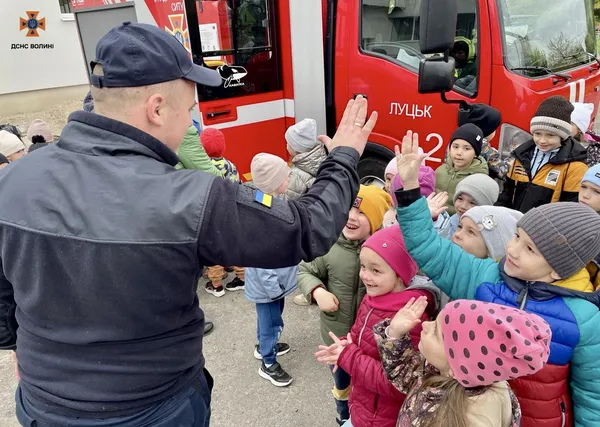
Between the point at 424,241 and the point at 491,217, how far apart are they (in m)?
0.43

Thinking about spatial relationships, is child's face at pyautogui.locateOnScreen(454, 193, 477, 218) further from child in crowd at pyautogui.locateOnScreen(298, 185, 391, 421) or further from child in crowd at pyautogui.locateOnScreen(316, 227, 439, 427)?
child in crowd at pyautogui.locateOnScreen(316, 227, 439, 427)

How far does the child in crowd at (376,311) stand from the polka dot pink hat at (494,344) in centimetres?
55

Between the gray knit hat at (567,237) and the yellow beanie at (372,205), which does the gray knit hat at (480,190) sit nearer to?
the yellow beanie at (372,205)

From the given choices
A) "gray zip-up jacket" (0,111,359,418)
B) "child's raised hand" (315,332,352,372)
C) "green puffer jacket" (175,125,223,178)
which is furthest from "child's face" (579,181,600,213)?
"green puffer jacket" (175,125,223,178)

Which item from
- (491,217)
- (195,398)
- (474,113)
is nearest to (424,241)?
(491,217)

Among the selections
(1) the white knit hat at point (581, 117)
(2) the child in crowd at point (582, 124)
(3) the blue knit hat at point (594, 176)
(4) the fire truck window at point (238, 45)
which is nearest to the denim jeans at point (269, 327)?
(3) the blue knit hat at point (594, 176)

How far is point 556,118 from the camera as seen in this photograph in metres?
2.97

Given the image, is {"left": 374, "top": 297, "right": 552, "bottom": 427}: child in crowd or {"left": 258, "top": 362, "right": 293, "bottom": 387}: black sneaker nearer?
{"left": 374, "top": 297, "right": 552, "bottom": 427}: child in crowd

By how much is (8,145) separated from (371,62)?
3.46 metres

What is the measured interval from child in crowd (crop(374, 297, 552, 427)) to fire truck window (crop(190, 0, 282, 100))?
12.2 ft

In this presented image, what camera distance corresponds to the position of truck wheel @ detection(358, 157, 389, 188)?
456cm

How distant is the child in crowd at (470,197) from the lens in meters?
2.56

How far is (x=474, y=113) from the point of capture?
3527 mm

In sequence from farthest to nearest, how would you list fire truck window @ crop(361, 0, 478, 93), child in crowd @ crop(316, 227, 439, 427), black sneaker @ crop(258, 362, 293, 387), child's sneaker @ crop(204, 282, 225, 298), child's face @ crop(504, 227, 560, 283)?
1. child's sneaker @ crop(204, 282, 225, 298)
2. fire truck window @ crop(361, 0, 478, 93)
3. black sneaker @ crop(258, 362, 293, 387)
4. child in crowd @ crop(316, 227, 439, 427)
5. child's face @ crop(504, 227, 560, 283)
